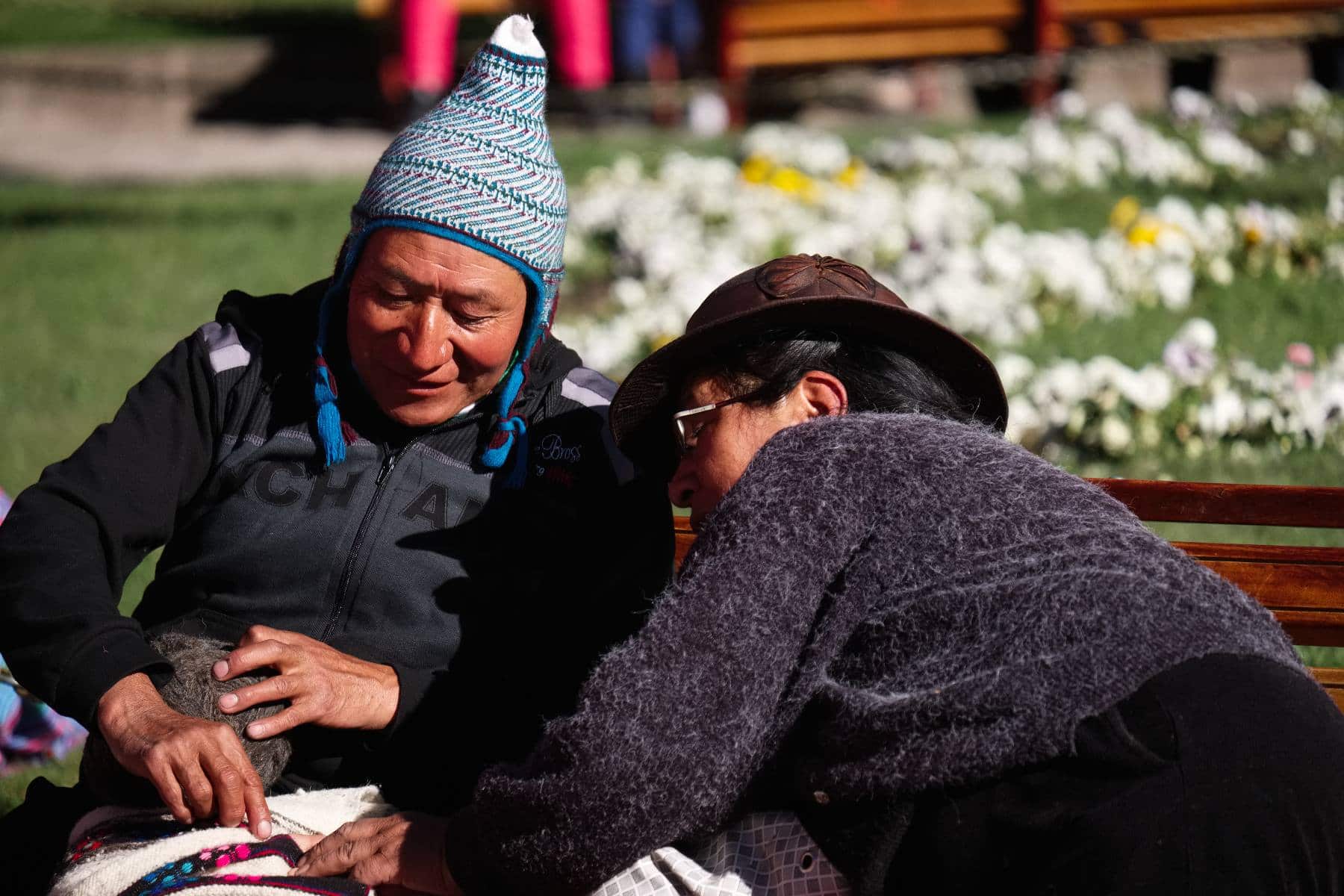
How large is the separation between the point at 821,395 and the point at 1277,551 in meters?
1.08

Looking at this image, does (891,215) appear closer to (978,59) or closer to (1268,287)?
(1268,287)

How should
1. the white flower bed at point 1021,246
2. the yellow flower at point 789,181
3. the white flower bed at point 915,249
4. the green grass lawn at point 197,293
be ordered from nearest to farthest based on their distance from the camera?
the white flower bed at point 1021,246 < the green grass lawn at point 197,293 < the white flower bed at point 915,249 < the yellow flower at point 789,181

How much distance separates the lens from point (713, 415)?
2338 mm

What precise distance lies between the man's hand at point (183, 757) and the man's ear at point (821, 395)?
1.03m

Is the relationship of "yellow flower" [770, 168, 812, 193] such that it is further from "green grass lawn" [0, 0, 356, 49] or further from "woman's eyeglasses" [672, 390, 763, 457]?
"green grass lawn" [0, 0, 356, 49]

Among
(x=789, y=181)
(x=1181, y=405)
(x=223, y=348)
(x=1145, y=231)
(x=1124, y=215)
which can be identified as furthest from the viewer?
(x=789, y=181)

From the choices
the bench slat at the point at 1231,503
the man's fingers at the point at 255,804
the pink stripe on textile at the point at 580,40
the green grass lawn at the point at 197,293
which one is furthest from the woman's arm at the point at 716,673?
the pink stripe on textile at the point at 580,40

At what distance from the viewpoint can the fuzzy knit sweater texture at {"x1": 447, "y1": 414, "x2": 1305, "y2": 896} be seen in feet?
6.19

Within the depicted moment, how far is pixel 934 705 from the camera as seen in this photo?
191 centimetres

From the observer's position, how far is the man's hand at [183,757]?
2.24 m

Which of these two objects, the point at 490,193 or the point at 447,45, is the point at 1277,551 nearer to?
the point at 490,193

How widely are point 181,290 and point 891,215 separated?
436 centimetres

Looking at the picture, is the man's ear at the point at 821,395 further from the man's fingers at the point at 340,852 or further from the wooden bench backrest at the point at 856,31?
the wooden bench backrest at the point at 856,31

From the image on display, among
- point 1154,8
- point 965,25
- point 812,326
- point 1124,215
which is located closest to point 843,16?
point 965,25
